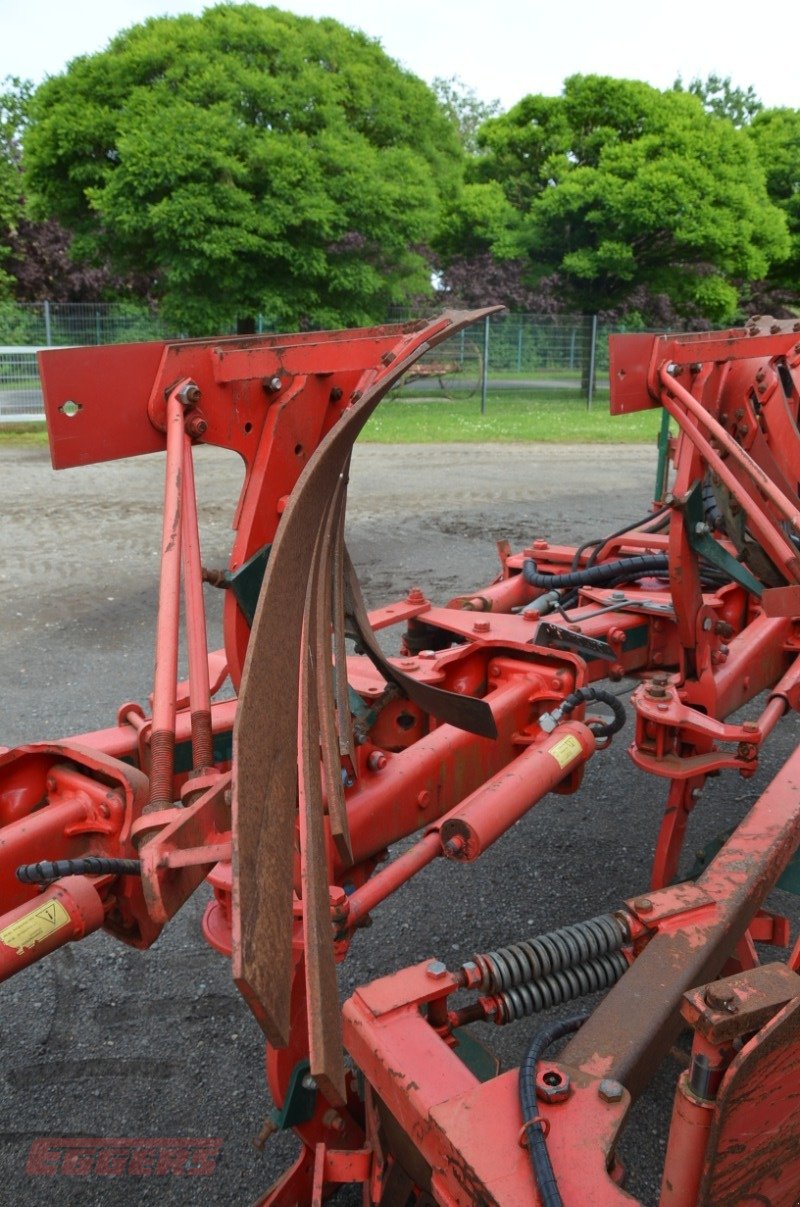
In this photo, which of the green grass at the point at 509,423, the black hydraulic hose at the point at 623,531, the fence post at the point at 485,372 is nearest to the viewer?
the black hydraulic hose at the point at 623,531

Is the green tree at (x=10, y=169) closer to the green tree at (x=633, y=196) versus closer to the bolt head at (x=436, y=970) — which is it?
the green tree at (x=633, y=196)

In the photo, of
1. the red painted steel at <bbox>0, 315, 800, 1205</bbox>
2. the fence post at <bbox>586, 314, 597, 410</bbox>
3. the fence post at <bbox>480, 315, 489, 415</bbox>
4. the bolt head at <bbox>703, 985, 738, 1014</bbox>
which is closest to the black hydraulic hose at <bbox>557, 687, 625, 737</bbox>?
the red painted steel at <bbox>0, 315, 800, 1205</bbox>

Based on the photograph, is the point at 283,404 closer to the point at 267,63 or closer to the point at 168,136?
the point at 168,136

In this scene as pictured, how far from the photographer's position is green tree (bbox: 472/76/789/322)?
70.2 feet

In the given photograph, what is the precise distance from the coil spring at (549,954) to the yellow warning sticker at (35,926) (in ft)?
2.28

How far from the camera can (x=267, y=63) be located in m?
18.0

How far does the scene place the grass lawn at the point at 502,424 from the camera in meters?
15.5

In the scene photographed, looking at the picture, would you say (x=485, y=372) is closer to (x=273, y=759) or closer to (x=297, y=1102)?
(x=297, y=1102)

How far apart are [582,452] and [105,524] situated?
7714 millimetres

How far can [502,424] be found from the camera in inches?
688

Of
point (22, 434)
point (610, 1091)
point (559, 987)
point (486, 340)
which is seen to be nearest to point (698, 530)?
point (559, 987)

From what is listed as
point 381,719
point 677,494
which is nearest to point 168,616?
point 381,719

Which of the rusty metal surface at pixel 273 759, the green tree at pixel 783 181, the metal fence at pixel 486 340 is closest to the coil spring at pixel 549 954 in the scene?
the rusty metal surface at pixel 273 759

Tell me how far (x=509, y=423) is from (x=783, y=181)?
49.4 ft
